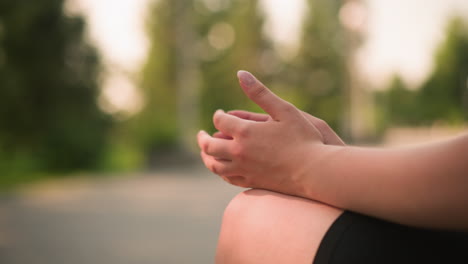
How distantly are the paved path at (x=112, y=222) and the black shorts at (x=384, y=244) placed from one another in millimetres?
3574

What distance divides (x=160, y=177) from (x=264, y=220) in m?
10.2

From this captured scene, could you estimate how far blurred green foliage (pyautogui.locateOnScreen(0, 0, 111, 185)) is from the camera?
10805mm

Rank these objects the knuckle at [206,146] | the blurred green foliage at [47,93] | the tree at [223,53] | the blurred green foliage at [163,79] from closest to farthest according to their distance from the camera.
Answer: the knuckle at [206,146] < the blurred green foliage at [47,93] < the blurred green foliage at [163,79] < the tree at [223,53]

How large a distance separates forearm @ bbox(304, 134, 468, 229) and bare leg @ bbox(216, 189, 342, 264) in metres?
0.05

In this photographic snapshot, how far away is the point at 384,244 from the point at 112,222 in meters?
5.60

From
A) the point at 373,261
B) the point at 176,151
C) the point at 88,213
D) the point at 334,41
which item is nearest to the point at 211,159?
the point at 373,261

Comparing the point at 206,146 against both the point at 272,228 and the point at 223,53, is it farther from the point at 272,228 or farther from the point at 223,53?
the point at 223,53

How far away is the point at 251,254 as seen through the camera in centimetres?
93

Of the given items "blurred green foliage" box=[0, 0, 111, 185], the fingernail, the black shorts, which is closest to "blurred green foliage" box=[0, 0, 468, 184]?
"blurred green foliage" box=[0, 0, 111, 185]

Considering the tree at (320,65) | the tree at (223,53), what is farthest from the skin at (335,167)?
the tree at (320,65)

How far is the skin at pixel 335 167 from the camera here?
743 millimetres

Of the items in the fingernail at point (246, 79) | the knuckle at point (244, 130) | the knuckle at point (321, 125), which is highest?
the fingernail at point (246, 79)

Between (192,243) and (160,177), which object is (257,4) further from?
(192,243)

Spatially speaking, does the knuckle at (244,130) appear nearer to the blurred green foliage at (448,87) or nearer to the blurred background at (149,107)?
the blurred background at (149,107)
